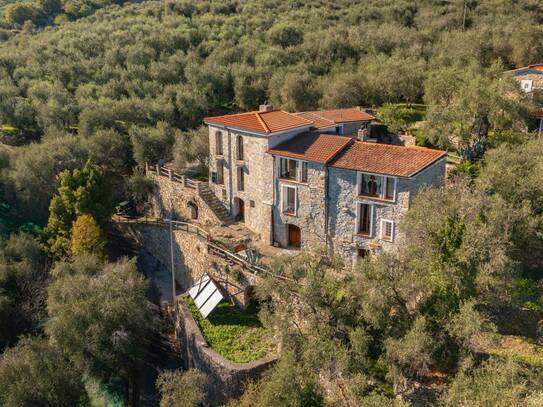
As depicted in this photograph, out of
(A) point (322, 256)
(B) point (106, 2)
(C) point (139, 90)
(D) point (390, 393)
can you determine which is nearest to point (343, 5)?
(C) point (139, 90)

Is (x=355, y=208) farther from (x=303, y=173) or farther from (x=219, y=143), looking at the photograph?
(x=219, y=143)

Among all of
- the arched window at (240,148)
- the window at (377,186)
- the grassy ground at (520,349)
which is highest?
the arched window at (240,148)

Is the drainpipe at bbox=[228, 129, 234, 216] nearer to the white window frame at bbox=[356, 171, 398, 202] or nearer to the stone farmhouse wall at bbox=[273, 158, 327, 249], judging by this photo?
the stone farmhouse wall at bbox=[273, 158, 327, 249]

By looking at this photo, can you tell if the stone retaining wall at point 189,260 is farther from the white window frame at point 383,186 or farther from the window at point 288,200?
the white window frame at point 383,186

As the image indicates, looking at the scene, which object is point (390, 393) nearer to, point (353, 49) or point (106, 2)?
point (353, 49)

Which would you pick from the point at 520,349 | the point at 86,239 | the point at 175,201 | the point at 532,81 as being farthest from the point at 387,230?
the point at 532,81

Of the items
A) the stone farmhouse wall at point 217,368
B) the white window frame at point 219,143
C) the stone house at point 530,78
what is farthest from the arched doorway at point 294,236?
the stone house at point 530,78
